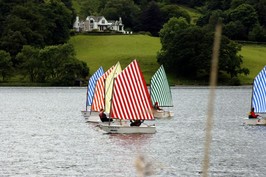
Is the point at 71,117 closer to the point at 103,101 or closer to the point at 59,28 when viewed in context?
the point at 103,101

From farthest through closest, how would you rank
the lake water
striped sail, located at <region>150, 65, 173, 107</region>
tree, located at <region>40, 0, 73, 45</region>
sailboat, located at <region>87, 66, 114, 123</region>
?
tree, located at <region>40, 0, 73, 45</region>, striped sail, located at <region>150, 65, 173, 107</region>, sailboat, located at <region>87, 66, 114, 123</region>, the lake water

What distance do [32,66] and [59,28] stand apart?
129 ft

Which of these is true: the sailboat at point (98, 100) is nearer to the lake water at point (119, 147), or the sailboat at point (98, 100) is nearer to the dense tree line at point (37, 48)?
the lake water at point (119, 147)

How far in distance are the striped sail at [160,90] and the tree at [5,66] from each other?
8109 cm

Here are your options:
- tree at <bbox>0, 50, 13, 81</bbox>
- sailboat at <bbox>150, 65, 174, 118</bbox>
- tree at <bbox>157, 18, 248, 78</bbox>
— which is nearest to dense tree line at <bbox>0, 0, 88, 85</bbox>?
tree at <bbox>0, 50, 13, 81</bbox>

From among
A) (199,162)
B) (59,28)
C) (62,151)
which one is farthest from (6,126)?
(59,28)

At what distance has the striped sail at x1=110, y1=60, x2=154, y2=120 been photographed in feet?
181

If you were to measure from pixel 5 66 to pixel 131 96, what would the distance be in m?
107

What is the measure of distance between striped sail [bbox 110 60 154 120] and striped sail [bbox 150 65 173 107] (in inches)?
1006

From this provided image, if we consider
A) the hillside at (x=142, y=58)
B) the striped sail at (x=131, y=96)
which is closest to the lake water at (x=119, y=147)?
the striped sail at (x=131, y=96)

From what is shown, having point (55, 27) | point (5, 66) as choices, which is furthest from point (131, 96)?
point (55, 27)

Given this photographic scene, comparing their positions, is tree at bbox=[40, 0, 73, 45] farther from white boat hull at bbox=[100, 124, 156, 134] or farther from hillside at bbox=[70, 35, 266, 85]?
white boat hull at bbox=[100, 124, 156, 134]

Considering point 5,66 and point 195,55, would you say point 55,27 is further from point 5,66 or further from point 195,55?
point 195,55

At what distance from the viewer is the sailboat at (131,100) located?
181 feet
